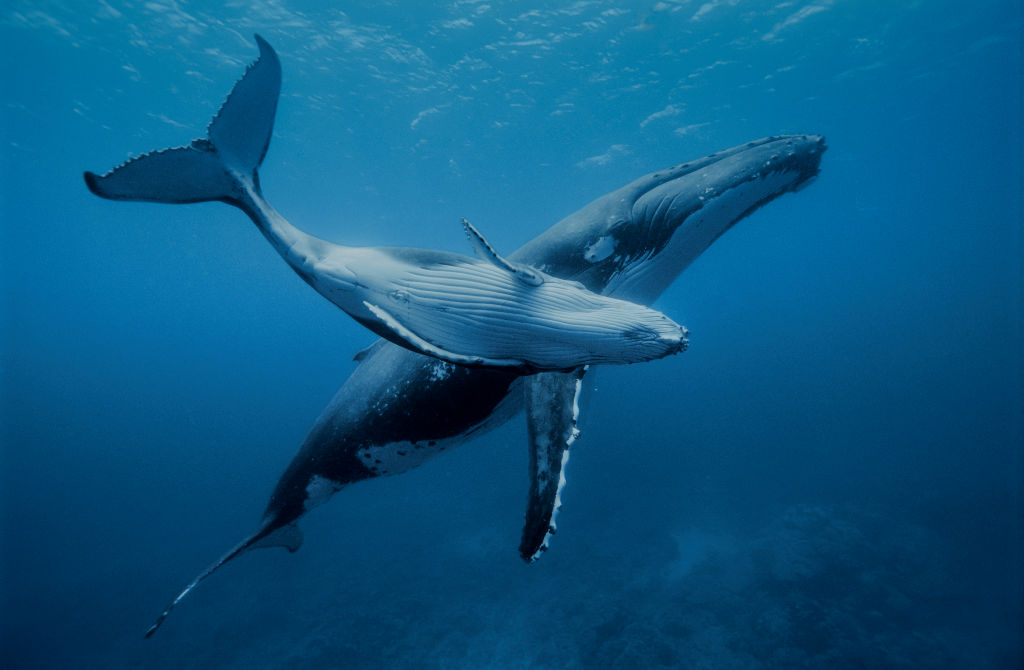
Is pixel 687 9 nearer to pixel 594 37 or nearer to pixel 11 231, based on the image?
pixel 594 37

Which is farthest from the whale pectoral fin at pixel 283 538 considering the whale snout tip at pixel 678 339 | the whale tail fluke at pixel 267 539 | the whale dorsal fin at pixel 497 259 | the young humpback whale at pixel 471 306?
the whale snout tip at pixel 678 339

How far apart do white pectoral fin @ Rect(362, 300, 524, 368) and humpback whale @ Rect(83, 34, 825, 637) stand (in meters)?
0.92

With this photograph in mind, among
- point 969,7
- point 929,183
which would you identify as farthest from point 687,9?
point 929,183

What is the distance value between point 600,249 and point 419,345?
87.7 inches

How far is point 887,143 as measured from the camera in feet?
109

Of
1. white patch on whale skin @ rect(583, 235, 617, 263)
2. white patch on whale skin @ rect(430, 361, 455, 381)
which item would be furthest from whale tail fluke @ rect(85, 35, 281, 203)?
white patch on whale skin @ rect(583, 235, 617, 263)

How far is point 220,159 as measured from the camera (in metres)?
2.57

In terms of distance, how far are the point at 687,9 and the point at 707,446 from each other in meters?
22.1

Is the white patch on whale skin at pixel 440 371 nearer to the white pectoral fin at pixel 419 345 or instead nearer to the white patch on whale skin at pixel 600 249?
the white patch on whale skin at pixel 600 249

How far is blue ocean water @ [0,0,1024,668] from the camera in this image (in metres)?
11.7

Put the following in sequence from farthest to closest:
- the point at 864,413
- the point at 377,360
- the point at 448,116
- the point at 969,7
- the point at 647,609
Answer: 1. the point at 864,413
2. the point at 448,116
3. the point at 969,7
4. the point at 647,609
5. the point at 377,360

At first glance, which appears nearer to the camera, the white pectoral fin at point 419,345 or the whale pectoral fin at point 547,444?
the white pectoral fin at point 419,345

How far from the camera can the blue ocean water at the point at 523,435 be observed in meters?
11.7

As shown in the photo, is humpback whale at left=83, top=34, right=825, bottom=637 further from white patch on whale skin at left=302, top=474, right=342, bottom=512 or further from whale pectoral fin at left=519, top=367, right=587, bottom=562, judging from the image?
white patch on whale skin at left=302, top=474, right=342, bottom=512
